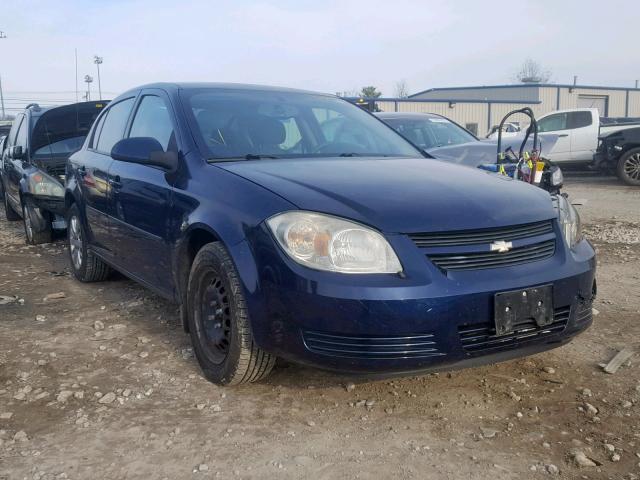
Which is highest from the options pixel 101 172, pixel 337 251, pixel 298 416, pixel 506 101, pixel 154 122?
pixel 506 101

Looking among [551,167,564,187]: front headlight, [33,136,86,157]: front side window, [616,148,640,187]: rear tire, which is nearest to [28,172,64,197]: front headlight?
[33,136,86,157]: front side window

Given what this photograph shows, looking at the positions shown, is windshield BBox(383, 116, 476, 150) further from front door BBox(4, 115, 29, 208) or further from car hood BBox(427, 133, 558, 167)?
front door BBox(4, 115, 29, 208)

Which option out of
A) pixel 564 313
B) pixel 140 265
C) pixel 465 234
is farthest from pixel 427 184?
pixel 140 265

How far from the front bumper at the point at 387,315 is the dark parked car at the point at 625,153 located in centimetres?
1181

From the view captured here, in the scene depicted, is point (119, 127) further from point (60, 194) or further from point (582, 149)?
point (582, 149)

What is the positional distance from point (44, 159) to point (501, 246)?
668cm

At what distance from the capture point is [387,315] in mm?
2609

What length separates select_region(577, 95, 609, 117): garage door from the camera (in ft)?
136

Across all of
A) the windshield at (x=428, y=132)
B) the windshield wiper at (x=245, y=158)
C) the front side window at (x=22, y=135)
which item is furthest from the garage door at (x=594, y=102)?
the windshield wiper at (x=245, y=158)

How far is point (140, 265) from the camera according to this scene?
4160 millimetres

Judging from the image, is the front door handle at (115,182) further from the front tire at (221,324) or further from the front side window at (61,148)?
the front side window at (61,148)

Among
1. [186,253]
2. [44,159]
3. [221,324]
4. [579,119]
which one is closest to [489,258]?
[221,324]

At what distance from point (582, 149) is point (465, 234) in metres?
13.7

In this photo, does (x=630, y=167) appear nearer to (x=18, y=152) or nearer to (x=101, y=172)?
(x=18, y=152)
